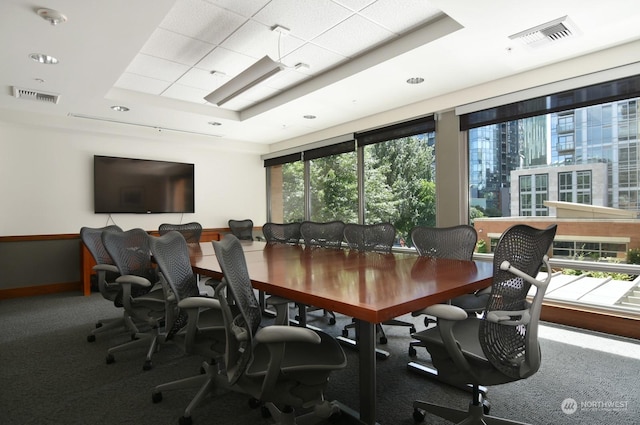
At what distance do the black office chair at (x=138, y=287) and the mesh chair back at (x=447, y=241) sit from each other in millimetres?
2215

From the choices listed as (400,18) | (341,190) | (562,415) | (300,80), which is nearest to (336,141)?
(341,190)

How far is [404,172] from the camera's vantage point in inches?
220

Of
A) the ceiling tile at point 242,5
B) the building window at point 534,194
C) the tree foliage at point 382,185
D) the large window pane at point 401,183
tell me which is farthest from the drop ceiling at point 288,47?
the building window at point 534,194

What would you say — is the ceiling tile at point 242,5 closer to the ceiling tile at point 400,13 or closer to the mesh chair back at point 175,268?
the ceiling tile at point 400,13

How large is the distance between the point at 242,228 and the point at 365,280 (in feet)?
17.2

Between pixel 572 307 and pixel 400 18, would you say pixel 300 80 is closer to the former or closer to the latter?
pixel 400 18

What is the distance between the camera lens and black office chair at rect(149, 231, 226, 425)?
→ 191cm

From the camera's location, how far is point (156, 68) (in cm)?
409

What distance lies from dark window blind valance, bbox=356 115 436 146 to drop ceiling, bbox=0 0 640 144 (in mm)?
318

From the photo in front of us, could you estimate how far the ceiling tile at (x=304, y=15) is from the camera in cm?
290

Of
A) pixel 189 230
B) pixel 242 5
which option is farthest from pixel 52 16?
pixel 189 230

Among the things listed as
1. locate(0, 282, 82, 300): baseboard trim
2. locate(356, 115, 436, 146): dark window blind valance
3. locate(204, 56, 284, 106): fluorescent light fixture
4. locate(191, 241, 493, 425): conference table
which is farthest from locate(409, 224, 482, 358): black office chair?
locate(0, 282, 82, 300): baseboard trim

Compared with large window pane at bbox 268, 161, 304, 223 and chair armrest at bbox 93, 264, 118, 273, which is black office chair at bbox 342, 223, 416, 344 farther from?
large window pane at bbox 268, 161, 304, 223

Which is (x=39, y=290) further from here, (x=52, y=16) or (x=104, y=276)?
(x=52, y=16)
